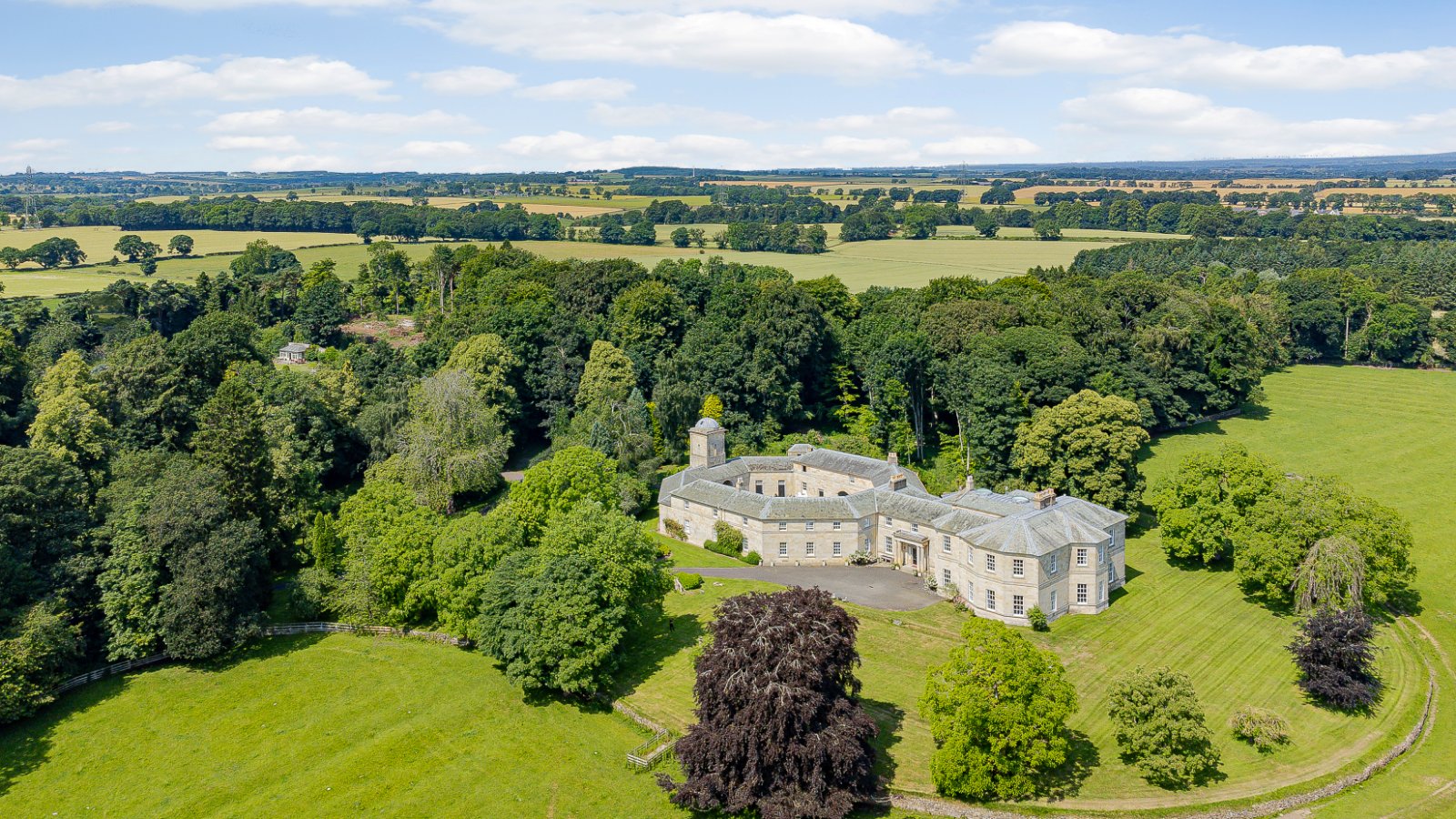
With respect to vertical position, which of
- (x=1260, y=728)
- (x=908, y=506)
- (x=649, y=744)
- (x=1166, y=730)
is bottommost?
(x=649, y=744)

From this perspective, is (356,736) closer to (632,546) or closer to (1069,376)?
(632,546)

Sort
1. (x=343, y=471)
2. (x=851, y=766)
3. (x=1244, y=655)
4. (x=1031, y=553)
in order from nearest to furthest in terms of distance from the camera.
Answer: (x=851, y=766) → (x=1244, y=655) → (x=1031, y=553) → (x=343, y=471)

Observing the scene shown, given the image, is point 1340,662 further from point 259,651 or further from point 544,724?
point 259,651

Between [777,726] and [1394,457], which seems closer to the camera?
[777,726]

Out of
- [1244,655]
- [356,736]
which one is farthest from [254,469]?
[1244,655]

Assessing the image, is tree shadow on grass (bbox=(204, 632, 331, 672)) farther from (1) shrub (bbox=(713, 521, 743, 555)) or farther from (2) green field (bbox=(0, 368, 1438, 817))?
(1) shrub (bbox=(713, 521, 743, 555))

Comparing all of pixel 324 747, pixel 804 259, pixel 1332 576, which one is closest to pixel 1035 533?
pixel 1332 576
